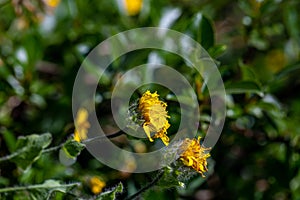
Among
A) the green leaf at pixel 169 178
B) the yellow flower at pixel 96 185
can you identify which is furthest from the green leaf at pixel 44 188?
the green leaf at pixel 169 178

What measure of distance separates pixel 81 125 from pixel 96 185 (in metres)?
0.14

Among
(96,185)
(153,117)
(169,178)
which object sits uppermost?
(153,117)

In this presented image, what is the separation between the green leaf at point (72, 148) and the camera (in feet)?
3.54

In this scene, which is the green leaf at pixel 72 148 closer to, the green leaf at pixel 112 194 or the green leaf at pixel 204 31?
the green leaf at pixel 112 194

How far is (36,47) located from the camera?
1.58 meters

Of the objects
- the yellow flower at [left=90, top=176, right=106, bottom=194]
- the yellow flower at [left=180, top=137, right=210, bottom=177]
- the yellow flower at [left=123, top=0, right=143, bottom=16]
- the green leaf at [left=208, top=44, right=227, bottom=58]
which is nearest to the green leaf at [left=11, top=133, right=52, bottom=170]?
the yellow flower at [left=90, top=176, right=106, bottom=194]

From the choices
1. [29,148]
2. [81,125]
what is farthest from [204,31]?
[29,148]

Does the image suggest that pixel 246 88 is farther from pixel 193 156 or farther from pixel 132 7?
pixel 132 7

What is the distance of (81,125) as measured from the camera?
1.27 m


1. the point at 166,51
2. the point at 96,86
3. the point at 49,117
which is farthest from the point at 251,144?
the point at 49,117

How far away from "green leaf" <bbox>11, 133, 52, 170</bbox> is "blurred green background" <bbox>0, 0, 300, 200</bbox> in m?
0.02

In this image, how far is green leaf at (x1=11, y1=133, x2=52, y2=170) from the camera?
1142mm

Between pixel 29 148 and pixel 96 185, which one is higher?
pixel 29 148

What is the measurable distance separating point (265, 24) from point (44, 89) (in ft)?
2.18
